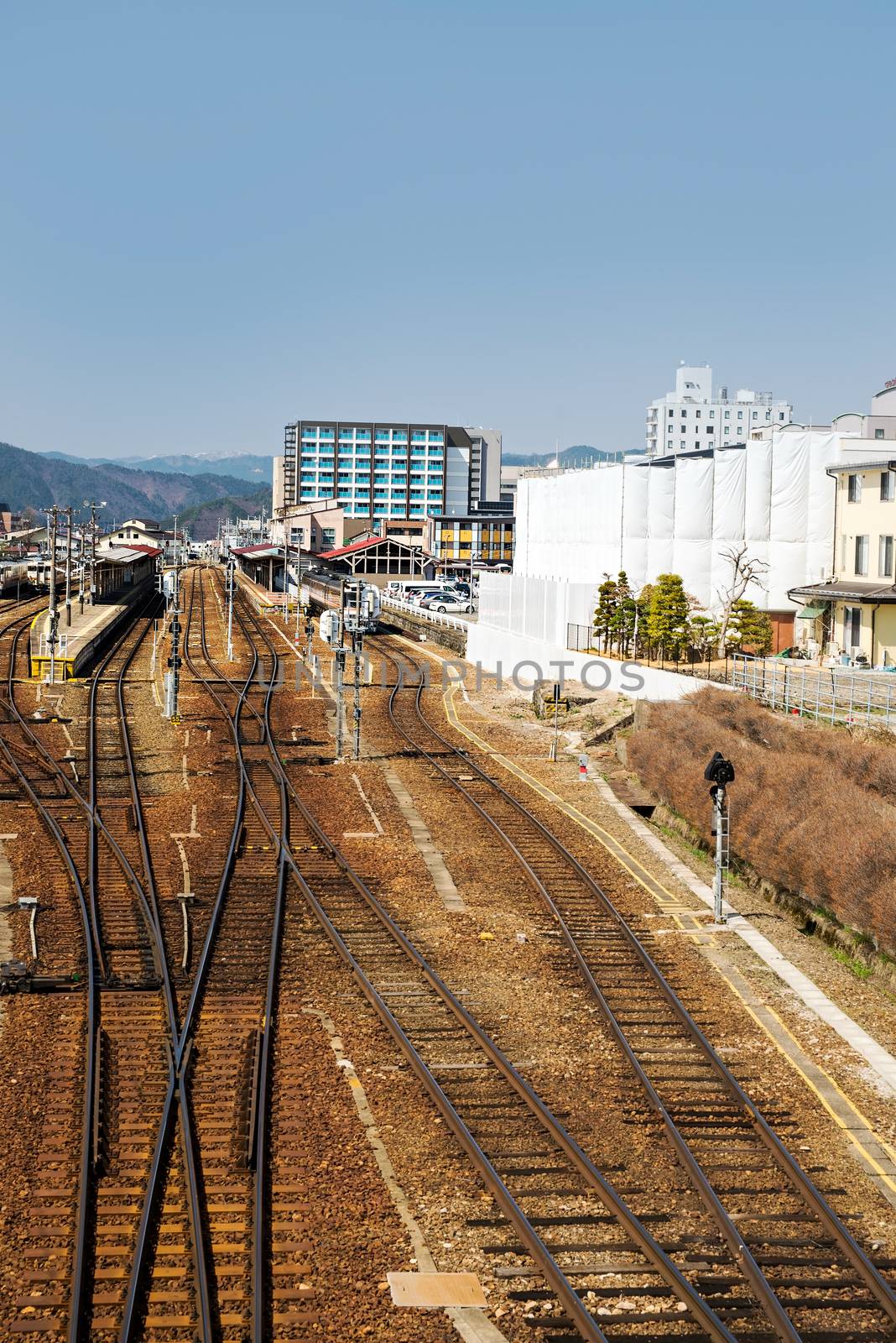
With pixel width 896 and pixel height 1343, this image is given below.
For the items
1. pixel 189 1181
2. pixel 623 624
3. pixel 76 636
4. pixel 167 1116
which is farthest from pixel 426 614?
pixel 189 1181

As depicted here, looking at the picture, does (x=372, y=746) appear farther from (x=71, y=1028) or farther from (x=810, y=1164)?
(x=810, y=1164)

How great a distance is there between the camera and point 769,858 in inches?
664

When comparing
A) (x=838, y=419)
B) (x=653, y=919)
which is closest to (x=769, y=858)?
(x=653, y=919)

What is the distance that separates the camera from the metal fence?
2298cm

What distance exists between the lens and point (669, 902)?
15.9 meters

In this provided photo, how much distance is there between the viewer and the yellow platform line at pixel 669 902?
9250 millimetres

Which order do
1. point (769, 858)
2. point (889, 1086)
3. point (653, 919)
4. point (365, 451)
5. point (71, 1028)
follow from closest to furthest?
point (889, 1086)
point (71, 1028)
point (653, 919)
point (769, 858)
point (365, 451)

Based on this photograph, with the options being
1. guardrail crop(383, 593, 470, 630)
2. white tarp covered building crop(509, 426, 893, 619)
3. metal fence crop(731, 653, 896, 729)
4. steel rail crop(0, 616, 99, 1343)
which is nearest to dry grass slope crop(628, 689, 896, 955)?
metal fence crop(731, 653, 896, 729)

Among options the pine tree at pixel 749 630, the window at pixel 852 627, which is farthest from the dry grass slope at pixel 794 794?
the pine tree at pixel 749 630

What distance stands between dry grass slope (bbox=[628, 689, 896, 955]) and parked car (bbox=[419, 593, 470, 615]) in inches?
1433

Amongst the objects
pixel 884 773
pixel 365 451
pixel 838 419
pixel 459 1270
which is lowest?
pixel 459 1270

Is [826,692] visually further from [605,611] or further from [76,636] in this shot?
[76,636]

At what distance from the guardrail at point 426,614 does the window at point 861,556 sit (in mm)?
17787

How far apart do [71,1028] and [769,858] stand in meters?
9.45
